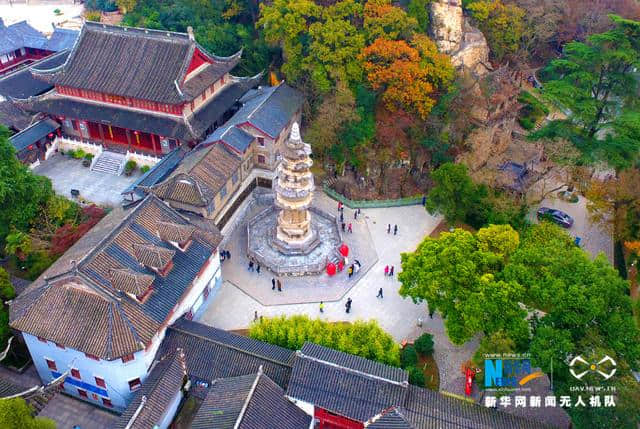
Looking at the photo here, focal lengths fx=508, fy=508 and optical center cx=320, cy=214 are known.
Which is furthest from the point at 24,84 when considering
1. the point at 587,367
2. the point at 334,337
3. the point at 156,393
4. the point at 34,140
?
the point at 587,367

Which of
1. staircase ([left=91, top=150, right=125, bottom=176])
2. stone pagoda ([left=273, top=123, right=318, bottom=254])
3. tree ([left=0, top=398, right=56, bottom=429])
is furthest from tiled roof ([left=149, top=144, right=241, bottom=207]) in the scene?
tree ([left=0, top=398, right=56, bottom=429])

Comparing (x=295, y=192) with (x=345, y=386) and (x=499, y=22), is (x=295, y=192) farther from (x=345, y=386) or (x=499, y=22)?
(x=499, y=22)

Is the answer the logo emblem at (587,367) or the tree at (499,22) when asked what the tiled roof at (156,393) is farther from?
the tree at (499,22)

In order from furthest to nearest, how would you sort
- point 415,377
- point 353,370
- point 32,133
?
point 32,133 < point 415,377 < point 353,370

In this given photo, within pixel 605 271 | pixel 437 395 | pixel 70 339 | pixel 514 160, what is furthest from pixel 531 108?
pixel 70 339

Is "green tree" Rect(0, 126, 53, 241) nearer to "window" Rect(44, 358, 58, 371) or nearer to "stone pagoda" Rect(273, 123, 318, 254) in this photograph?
"window" Rect(44, 358, 58, 371)

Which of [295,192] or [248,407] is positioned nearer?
[248,407]

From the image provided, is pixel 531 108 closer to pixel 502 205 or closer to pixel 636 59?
pixel 636 59
